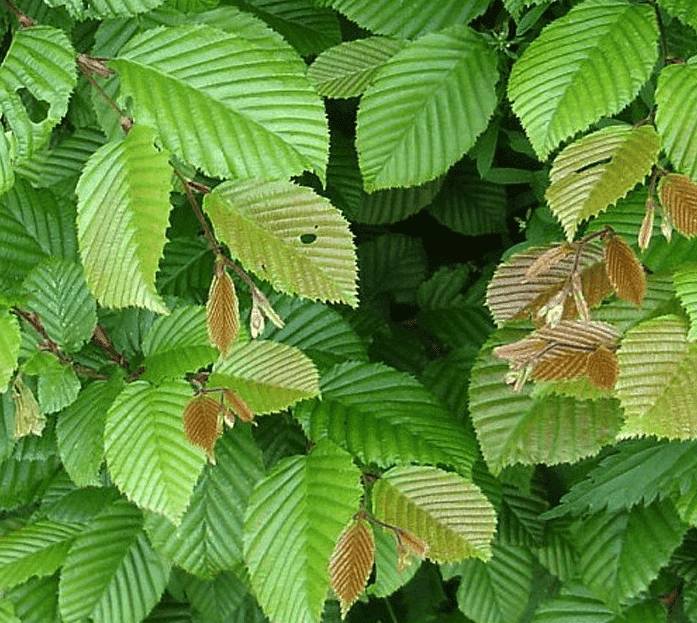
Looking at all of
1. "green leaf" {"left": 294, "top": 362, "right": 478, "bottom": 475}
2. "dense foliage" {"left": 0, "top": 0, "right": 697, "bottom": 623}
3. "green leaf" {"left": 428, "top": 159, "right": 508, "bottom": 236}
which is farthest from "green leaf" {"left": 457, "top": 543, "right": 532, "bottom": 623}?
"green leaf" {"left": 428, "top": 159, "right": 508, "bottom": 236}

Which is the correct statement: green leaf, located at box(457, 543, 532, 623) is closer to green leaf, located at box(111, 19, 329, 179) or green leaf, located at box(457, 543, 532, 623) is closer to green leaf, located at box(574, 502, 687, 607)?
green leaf, located at box(574, 502, 687, 607)

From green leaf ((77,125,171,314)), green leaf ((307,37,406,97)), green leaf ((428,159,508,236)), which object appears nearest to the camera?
green leaf ((77,125,171,314))

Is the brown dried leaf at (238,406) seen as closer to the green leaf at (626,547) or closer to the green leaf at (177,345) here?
the green leaf at (177,345)

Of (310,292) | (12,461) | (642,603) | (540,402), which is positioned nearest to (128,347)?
(12,461)

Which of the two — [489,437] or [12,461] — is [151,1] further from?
[12,461]

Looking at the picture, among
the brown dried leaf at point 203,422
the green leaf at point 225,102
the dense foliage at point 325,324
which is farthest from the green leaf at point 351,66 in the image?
the brown dried leaf at point 203,422

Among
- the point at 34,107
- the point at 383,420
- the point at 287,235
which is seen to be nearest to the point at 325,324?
the point at 383,420
